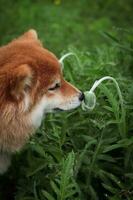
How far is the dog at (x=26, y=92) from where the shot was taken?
3672 millimetres

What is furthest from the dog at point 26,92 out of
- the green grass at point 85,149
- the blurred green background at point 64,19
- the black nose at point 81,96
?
the blurred green background at point 64,19

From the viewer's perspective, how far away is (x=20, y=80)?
11.9 feet

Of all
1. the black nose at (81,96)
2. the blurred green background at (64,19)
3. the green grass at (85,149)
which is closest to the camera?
the green grass at (85,149)

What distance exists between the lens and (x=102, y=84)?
4023mm

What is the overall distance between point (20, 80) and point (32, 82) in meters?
0.18

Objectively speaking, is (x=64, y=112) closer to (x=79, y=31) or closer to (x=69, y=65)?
(x=69, y=65)

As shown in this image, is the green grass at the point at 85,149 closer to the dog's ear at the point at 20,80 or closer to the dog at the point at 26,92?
the dog at the point at 26,92

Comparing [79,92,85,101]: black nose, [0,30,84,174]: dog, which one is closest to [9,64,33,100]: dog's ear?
[0,30,84,174]: dog

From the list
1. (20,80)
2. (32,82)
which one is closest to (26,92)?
(32,82)

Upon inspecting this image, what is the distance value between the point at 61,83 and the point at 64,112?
0.28 m

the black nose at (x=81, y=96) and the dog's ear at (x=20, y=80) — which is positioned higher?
the dog's ear at (x=20, y=80)

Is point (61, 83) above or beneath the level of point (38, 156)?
above

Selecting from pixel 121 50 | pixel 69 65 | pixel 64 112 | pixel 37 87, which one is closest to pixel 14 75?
pixel 37 87

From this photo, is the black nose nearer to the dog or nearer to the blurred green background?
the dog
